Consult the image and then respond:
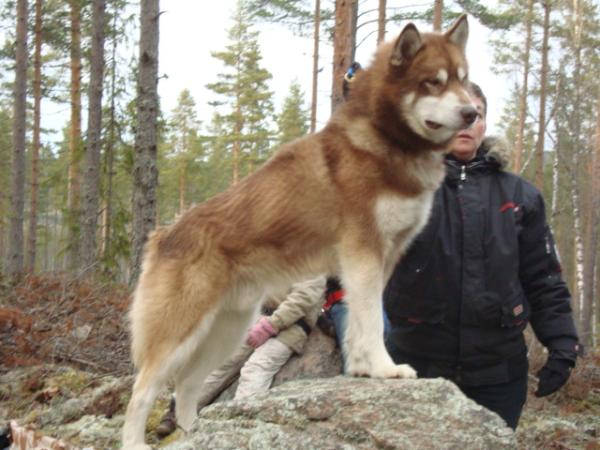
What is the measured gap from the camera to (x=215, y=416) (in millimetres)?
2984

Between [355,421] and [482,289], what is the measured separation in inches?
44.6

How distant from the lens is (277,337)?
562cm

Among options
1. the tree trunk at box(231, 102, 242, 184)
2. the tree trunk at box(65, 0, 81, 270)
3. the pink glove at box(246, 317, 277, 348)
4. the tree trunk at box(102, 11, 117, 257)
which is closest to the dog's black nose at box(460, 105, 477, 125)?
the pink glove at box(246, 317, 277, 348)

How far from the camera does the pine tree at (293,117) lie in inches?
1517

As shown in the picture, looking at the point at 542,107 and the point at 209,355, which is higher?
the point at 542,107

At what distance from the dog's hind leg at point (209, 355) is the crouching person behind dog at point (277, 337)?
1398 mm

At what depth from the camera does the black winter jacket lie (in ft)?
11.6

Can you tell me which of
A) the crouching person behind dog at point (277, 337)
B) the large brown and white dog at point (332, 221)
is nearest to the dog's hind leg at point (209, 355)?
the large brown and white dog at point (332, 221)

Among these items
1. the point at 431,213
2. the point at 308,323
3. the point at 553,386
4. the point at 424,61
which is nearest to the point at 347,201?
the point at 431,213

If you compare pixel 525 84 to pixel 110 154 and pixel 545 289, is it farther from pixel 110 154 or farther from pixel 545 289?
pixel 545 289

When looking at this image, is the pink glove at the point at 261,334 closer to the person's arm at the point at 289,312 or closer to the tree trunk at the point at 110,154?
the person's arm at the point at 289,312

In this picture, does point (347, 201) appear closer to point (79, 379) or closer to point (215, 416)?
point (215, 416)

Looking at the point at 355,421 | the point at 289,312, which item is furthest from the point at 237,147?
the point at 355,421

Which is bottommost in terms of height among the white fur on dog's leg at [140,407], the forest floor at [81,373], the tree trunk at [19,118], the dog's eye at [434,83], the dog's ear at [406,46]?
the forest floor at [81,373]
